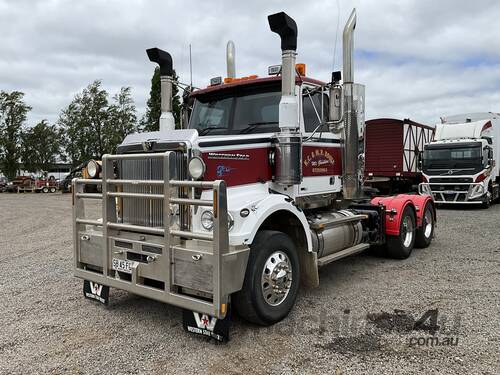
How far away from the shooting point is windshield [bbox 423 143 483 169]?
53.2 ft

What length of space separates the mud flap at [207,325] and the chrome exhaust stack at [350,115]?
10.1 ft

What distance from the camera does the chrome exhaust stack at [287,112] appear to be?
466 cm

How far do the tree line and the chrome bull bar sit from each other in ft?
87.2

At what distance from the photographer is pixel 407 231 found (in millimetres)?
7895

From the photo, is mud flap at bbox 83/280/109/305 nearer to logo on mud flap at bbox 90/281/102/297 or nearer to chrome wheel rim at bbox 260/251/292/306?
logo on mud flap at bbox 90/281/102/297

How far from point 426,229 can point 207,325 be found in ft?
20.3

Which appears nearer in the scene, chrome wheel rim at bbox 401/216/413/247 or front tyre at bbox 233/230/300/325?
front tyre at bbox 233/230/300/325

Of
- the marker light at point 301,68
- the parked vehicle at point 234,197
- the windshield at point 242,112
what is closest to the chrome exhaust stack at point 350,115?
the parked vehicle at point 234,197

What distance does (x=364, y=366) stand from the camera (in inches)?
139

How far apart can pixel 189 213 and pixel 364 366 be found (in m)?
2.08

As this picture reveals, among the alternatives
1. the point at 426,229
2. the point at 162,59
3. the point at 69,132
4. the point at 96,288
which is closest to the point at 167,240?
the point at 96,288

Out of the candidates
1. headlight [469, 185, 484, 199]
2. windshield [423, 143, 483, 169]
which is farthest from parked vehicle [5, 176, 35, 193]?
headlight [469, 185, 484, 199]

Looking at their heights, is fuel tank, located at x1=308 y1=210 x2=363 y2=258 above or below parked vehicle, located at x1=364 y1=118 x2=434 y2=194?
below

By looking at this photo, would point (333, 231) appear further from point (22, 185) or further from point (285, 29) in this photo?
point (22, 185)
